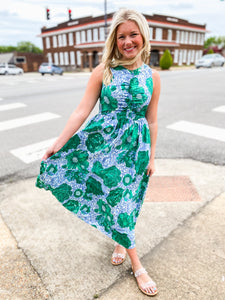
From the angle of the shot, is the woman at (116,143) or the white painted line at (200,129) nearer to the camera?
the woman at (116,143)

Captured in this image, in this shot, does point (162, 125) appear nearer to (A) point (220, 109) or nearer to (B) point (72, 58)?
(A) point (220, 109)

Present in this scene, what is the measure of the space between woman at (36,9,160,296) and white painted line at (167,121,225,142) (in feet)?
12.2

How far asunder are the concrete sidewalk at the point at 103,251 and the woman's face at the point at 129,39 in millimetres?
1682

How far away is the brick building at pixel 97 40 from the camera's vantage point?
130 feet

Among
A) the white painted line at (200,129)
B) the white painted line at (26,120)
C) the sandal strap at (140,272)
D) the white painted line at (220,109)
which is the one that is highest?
the white painted line at (220,109)

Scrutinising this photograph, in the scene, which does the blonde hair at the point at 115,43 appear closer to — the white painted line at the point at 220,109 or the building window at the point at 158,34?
the white painted line at the point at 220,109

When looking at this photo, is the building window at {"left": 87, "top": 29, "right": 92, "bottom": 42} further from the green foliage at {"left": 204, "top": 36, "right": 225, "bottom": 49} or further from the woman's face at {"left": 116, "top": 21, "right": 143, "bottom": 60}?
the green foliage at {"left": 204, "top": 36, "right": 225, "bottom": 49}

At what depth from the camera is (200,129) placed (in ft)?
19.3

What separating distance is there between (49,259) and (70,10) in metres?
23.4

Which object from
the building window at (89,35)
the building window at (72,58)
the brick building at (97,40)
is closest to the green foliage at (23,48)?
the brick building at (97,40)

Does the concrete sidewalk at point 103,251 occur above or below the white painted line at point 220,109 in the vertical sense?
below

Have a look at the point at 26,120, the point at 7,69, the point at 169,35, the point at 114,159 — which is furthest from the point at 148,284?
the point at 169,35

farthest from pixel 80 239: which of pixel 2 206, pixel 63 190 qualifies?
pixel 2 206

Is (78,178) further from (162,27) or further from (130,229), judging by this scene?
(162,27)
